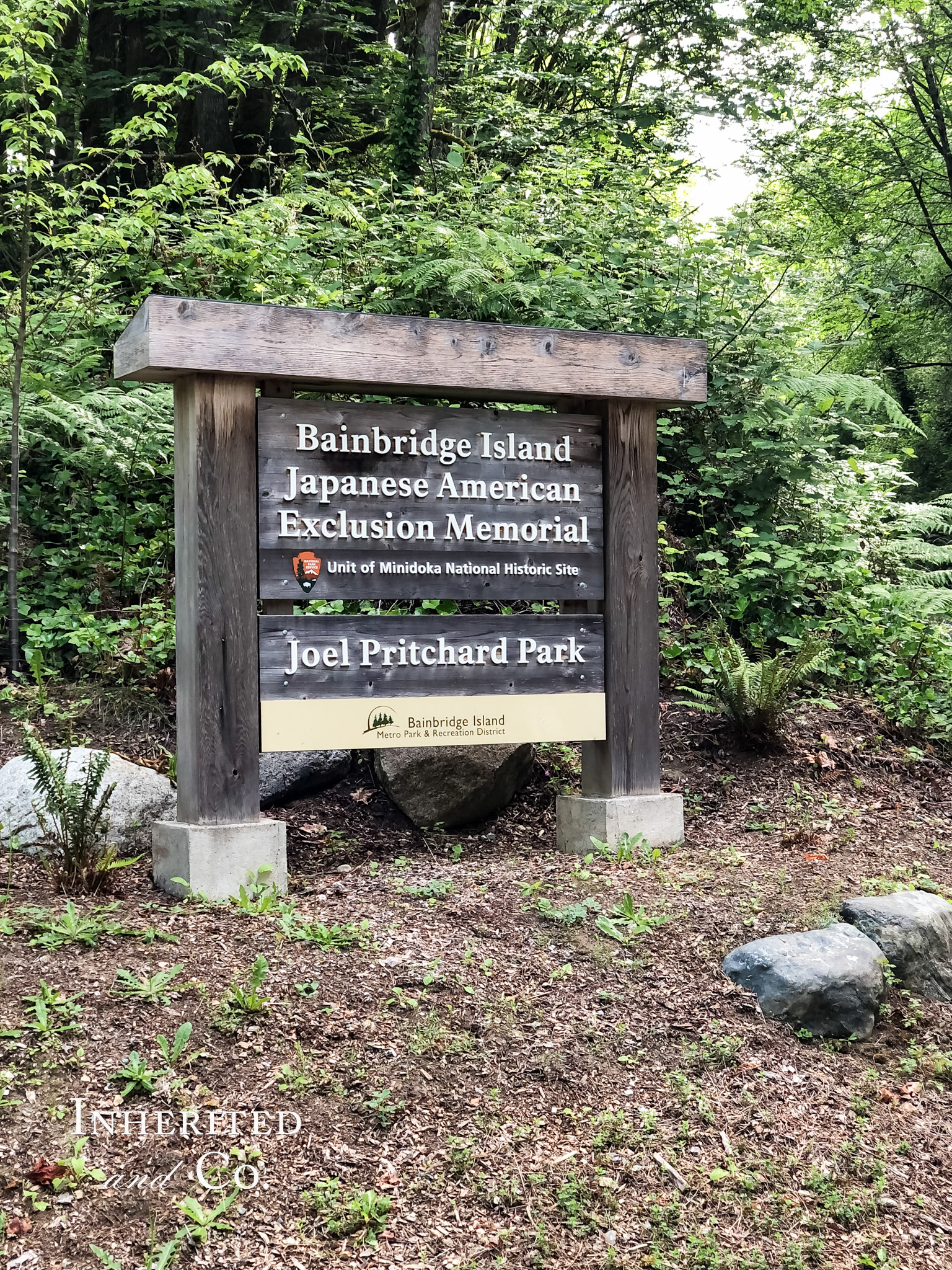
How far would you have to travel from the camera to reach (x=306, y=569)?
5.21 metres

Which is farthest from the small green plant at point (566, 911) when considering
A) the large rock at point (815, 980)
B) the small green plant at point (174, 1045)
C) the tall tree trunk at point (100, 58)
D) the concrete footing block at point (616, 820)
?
the tall tree trunk at point (100, 58)

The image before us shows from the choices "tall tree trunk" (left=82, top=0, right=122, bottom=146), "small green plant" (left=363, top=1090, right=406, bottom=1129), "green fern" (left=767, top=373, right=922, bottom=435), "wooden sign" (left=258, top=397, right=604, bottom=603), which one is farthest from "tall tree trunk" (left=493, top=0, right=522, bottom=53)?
"small green plant" (left=363, top=1090, right=406, bottom=1129)

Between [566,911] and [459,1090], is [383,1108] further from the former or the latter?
[566,911]

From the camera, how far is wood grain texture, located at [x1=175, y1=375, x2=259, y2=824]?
502 cm

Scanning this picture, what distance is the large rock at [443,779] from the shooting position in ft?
20.4

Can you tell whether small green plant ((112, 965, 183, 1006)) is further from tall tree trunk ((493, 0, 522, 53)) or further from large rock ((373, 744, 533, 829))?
tall tree trunk ((493, 0, 522, 53))

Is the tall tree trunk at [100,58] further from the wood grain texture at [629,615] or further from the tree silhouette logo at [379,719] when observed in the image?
the tree silhouette logo at [379,719]

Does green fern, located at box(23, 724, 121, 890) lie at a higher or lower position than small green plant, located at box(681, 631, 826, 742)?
lower

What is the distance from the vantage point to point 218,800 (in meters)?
5.01

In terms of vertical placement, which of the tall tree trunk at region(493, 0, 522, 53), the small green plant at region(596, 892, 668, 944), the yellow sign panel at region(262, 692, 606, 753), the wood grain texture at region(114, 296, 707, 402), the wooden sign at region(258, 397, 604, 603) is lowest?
the small green plant at region(596, 892, 668, 944)

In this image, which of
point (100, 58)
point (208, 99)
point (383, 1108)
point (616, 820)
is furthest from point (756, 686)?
point (100, 58)

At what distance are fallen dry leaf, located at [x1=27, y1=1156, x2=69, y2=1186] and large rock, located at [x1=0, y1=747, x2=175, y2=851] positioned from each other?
8.20ft

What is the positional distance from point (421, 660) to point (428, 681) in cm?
11

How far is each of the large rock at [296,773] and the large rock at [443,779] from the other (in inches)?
14.1
